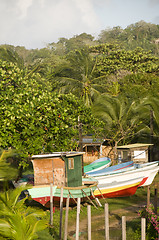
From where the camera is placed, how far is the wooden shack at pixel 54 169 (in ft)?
51.6

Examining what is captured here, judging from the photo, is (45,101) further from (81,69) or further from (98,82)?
(98,82)

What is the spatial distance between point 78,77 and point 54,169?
980 inches

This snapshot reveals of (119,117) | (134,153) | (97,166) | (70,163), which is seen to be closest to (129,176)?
(70,163)

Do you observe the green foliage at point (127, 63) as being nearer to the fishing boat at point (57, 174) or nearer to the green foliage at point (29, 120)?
the green foliage at point (29, 120)

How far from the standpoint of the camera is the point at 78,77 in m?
39.4

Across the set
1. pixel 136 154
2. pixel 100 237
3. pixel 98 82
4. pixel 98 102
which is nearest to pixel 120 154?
pixel 136 154

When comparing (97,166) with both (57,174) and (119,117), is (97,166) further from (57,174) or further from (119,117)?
(57,174)

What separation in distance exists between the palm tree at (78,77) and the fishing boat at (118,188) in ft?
67.1

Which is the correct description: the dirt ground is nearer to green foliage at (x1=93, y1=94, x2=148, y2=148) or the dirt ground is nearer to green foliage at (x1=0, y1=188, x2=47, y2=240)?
green foliage at (x1=0, y1=188, x2=47, y2=240)

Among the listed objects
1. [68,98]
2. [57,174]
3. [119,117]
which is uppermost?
[68,98]

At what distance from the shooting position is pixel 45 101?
690 inches

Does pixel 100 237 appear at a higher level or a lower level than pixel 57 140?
lower

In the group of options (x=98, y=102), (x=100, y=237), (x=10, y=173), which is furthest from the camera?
(x=98, y=102)

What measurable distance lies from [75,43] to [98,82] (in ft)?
268
